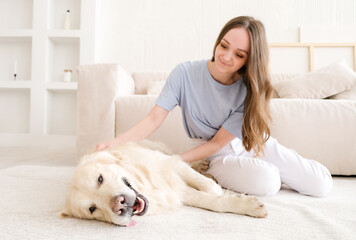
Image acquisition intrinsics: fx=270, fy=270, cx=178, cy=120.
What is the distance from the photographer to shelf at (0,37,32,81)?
4188mm

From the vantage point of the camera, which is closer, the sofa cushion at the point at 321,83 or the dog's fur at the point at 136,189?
the dog's fur at the point at 136,189

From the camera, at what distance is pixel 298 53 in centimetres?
379

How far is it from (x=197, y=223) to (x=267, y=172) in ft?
1.86

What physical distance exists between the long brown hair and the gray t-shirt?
4.5 inches

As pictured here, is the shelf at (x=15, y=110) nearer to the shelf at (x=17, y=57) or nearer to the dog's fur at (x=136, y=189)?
the shelf at (x=17, y=57)

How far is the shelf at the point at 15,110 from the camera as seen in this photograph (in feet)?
13.8

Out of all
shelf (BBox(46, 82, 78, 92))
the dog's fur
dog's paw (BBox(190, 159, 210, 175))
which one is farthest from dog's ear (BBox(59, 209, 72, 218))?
shelf (BBox(46, 82, 78, 92))

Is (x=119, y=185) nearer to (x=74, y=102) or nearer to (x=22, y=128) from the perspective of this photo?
(x=74, y=102)

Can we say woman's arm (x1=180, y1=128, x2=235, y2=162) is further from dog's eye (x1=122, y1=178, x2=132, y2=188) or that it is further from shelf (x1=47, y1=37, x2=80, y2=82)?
shelf (x1=47, y1=37, x2=80, y2=82)

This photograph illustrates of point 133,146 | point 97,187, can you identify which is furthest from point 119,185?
point 133,146

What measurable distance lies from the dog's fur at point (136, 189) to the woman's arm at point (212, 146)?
0.13m

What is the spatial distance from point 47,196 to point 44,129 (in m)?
2.86

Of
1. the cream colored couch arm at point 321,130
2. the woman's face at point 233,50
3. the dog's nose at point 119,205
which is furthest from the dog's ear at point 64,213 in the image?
the cream colored couch arm at point 321,130

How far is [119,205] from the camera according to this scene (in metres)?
0.92
